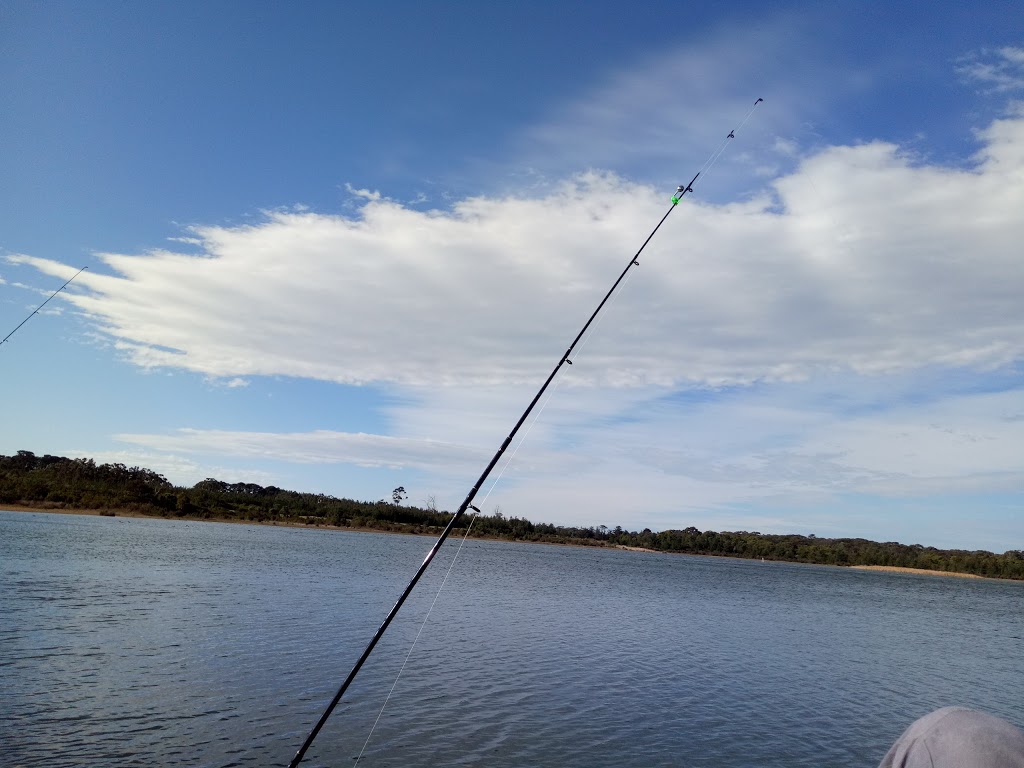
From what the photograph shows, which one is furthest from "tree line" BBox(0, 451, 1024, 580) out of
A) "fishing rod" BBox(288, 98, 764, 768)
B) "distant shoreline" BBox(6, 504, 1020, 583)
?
"fishing rod" BBox(288, 98, 764, 768)

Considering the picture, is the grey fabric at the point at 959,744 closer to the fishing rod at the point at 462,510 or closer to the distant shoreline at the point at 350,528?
the fishing rod at the point at 462,510

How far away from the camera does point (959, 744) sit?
2029 millimetres

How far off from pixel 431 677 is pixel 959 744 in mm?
15248

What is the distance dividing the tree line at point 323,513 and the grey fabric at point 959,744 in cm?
5183

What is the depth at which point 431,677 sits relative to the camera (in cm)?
1584

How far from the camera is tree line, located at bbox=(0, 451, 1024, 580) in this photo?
308ft

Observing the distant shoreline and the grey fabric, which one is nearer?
the grey fabric

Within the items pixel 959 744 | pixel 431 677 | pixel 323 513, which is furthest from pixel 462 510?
pixel 323 513

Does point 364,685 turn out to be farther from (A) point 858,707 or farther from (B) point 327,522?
(B) point 327,522

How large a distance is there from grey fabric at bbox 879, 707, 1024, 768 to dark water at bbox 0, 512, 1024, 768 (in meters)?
9.78

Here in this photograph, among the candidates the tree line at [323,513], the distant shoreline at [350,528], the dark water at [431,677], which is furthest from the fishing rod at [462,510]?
the distant shoreline at [350,528]

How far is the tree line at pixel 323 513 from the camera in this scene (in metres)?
93.9

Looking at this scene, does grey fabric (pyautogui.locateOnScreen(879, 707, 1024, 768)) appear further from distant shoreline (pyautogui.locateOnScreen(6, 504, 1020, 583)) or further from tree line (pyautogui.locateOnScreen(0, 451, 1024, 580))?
distant shoreline (pyautogui.locateOnScreen(6, 504, 1020, 583))

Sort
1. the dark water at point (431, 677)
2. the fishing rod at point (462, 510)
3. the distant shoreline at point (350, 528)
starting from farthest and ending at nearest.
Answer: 1. the distant shoreline at point (350, 528)
2. the dark water at point (431, 677)
3. the fishing rod at point (462, 510)
